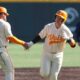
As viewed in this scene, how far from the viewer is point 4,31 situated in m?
12.1

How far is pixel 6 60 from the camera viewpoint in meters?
12.2

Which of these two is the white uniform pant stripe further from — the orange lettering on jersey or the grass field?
the grass field

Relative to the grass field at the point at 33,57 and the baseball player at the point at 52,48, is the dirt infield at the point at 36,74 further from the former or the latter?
the baseball player at the point at 52,48

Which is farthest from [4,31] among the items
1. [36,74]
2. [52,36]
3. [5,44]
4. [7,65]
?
[36,74]

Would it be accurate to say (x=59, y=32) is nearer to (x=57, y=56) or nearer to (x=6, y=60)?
(x=57, y=56)

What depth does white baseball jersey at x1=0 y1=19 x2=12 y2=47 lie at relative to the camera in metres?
12.0

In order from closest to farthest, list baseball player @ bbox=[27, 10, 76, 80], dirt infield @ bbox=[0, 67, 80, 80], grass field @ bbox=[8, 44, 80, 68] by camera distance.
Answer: baseball player @ bbox=[27, 10, 76, 80], dirt infield @ bbox=[0, 67, 80, 80], grass field @ bbox=[8, 44, 80, 68]

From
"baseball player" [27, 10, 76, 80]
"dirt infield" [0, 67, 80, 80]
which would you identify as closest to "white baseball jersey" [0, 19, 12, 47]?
"baseball player" [27, 10, 76, 80]

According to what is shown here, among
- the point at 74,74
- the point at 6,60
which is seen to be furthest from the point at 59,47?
the point at 74,74

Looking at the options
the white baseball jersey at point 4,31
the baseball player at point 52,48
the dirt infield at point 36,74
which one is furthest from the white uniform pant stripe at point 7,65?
the dirt infield at point 36,74

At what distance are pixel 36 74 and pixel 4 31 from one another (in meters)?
3.94

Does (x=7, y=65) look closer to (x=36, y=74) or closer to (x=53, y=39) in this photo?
(x=53, y=39)

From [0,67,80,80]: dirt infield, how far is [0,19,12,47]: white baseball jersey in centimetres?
278

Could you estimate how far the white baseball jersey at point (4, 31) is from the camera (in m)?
12.0
